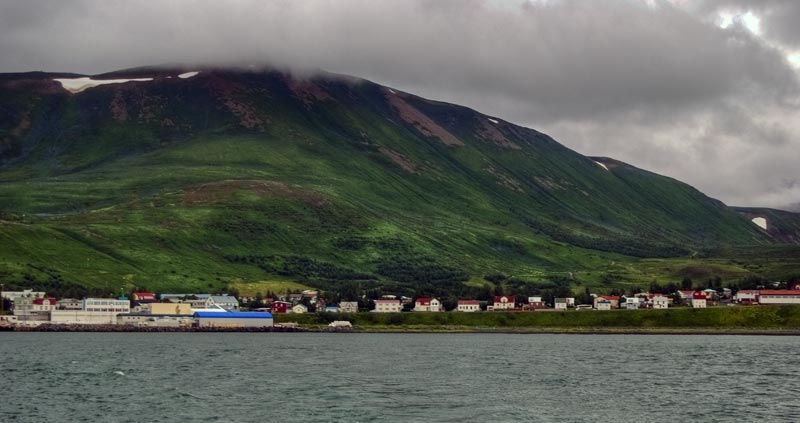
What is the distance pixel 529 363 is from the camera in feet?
380

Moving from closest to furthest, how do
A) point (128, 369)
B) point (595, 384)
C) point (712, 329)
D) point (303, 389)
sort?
1. point (303, 389)
2. point (595, 384)
3. point (128, 369)
4. point (712, 329)

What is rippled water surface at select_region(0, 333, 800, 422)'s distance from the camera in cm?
7088

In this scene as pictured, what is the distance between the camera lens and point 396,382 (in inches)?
3595

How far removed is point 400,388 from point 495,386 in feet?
31.0

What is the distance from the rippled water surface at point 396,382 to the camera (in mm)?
70875

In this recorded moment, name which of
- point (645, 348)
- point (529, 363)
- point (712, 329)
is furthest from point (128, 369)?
point (712, 329)

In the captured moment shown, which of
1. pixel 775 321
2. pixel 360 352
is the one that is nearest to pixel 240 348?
pixel 360 352

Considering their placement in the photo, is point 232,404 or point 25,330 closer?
point 232,404

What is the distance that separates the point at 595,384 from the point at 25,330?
143335mm

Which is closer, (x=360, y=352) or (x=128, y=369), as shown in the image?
(x=128, y=369)

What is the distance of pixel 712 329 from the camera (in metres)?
190

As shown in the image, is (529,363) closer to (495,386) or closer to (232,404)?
(495,386)

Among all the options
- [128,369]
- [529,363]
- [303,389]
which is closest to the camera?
[303,389]

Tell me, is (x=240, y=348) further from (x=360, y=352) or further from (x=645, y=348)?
(x=645, y=348)
